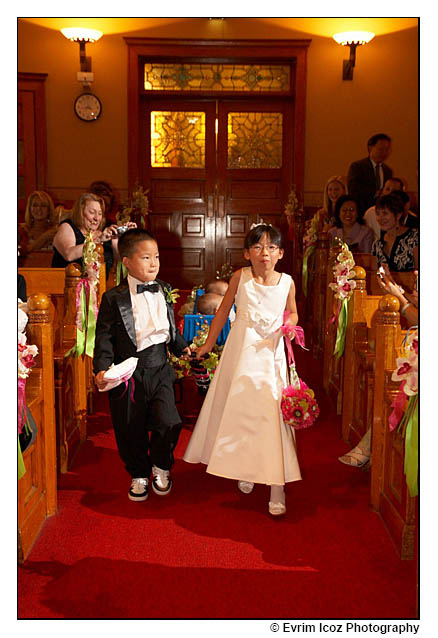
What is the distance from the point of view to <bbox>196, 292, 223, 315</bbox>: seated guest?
4.95m

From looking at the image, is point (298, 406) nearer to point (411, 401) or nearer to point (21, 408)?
point (411, 401)

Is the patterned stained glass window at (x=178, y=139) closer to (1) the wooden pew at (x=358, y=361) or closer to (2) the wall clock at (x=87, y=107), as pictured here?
(2) the wall clock at (x=87, y=107)

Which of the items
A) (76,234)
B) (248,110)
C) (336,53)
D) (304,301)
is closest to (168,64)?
(248,110)

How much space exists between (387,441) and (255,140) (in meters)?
7.36

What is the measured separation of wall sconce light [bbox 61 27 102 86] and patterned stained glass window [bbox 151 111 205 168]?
106 centimetres

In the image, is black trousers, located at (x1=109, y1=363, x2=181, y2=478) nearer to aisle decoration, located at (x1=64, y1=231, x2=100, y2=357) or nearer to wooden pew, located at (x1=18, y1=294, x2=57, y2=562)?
wooden pew, located at (x1=18, y1=294, x2=57, y2=562)

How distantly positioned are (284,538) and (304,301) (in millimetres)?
4363

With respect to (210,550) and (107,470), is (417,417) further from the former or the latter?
(107,470)

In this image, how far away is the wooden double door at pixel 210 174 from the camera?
9609mm

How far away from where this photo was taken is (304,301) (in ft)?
23.5

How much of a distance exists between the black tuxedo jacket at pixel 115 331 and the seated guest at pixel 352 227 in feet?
12.7

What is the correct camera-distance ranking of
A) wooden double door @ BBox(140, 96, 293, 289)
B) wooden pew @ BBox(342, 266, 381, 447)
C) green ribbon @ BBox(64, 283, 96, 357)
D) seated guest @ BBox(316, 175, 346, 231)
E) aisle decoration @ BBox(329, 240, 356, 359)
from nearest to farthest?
wooden pew @ BBox(342, 266, 381, 447), green ribbon @ BBox(64, 283, 96, 357), aisle decoration @ BBox(329, 240, 356, 359), seated guest @ BBox(316, 175, 346, 231), wooden double door @ BBox(140, 96, 293, 289)

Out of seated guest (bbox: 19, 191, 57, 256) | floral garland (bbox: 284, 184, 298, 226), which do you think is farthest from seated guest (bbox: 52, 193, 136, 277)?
floral garland (bbox: 284, 184, 298, 226)

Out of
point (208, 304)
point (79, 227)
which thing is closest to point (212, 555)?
point (208, 304)
